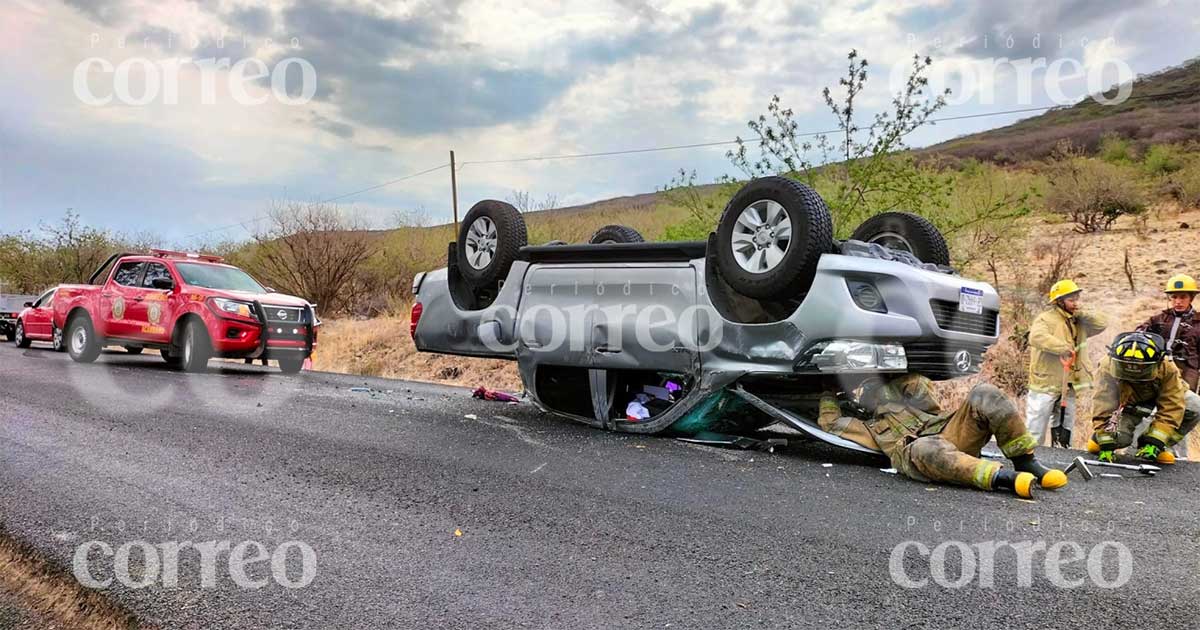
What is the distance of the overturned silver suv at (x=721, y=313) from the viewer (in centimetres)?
504

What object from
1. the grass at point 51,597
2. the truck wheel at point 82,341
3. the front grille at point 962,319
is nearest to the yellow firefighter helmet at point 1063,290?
the front grille at point 962,319

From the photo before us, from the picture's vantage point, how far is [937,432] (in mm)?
4883

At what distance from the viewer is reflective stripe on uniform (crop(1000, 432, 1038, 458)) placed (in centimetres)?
445

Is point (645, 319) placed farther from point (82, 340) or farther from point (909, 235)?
point (82, 340)

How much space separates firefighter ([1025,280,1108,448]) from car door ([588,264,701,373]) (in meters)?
3.75

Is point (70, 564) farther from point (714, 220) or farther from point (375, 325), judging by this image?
point (375, 325)

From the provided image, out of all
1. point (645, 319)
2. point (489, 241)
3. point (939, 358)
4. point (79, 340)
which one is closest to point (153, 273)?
point (79, 340)

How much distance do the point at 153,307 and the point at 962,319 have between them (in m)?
11.3

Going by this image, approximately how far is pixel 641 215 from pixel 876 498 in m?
28.1

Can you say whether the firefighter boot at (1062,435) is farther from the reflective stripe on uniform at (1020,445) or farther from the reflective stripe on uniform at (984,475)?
the reflective stripe on uniform at (984,475)

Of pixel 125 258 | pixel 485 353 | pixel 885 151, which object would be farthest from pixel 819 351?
pixel 125 258

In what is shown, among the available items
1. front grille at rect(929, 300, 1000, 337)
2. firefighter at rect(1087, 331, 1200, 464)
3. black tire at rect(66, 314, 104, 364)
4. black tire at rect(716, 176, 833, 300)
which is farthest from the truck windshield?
firefighter at rect(1087, 331, 1200, 464)

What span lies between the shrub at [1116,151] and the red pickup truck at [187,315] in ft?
96.3

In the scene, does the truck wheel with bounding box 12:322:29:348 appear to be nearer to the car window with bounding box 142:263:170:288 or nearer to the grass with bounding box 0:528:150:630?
the car window with bounding box 142:263:170:288
